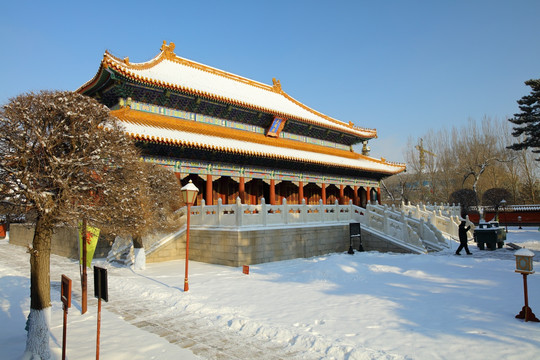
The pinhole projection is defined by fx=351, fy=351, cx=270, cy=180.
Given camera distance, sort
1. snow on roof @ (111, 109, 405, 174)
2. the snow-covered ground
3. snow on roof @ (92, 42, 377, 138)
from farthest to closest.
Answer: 1. snow on roof @ (92, 42, 377, 138)
2. snow on roof @ (111, 109, 405, 174)
3. the snow-covered ground

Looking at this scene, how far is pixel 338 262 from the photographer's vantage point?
1164cm

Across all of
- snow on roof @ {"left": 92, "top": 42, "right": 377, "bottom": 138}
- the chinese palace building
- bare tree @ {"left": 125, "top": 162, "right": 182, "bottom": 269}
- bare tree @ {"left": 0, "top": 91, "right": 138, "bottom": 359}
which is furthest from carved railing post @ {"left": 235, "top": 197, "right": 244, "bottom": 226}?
snow on roof @ {"left": 92, "top": 42, "right": 377, "bottom": 138}

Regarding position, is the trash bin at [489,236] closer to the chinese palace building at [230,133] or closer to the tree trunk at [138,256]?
the chinese palace building at [230,133]

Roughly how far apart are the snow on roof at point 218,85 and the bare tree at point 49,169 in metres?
10.2

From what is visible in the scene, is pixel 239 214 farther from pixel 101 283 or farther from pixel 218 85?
pixel 218 85

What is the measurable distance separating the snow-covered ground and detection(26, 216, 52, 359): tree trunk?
1.49 feet

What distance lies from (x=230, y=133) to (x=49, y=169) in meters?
14.5

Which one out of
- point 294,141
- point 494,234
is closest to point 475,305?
point 494,234

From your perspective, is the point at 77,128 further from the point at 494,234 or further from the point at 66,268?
the point at 494,234

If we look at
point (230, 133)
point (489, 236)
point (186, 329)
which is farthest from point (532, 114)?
point (186, 329)

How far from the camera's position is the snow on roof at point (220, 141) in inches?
574

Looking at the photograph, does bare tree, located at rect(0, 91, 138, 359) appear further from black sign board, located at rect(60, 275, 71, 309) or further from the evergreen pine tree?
the evergreen pine tree

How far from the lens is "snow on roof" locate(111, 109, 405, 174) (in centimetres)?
1458

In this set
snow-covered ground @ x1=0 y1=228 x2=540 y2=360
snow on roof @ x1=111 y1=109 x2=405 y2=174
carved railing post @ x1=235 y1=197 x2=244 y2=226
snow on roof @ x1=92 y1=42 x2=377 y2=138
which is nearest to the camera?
snow-covered ground @ x1=0 y1=228 x2=540 y2=360
